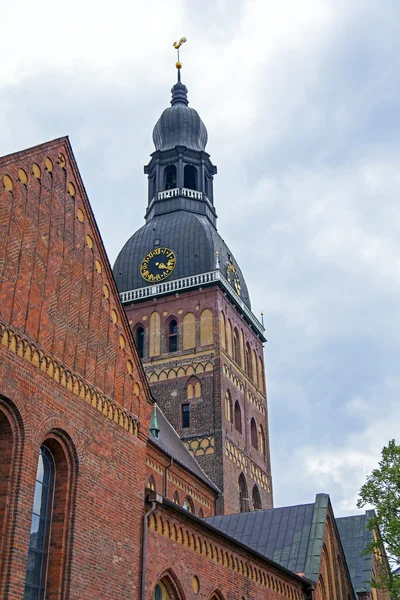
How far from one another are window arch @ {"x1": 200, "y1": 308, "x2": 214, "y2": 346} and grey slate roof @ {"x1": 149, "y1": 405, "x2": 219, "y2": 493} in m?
5.27

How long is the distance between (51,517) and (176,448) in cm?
2494

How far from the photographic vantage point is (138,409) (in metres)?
20.1

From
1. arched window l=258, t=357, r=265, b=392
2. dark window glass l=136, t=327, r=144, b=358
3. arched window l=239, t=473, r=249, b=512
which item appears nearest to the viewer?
arched window l=239, t=473, r=249, b=512

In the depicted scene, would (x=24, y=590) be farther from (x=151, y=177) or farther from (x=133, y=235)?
(x=151, y=177)

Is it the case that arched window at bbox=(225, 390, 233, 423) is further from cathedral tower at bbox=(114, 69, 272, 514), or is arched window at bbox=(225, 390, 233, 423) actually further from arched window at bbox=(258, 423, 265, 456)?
arched window at bbox=(258, 423, 265, 456)

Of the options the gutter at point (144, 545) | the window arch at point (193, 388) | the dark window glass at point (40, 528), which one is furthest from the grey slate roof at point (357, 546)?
the dark window glass at point (40, 528)

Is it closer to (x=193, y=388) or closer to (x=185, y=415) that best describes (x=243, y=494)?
(x=185, y=415)

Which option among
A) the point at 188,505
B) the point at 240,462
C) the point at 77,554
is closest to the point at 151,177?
the point at 240,462

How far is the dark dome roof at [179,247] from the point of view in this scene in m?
49.2

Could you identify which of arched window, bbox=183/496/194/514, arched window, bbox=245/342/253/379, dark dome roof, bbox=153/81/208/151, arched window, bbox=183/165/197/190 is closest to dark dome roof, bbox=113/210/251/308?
arched window, bbox=245/342/253/379

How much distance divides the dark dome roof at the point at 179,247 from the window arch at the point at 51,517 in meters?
32.2

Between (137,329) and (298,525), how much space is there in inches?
815

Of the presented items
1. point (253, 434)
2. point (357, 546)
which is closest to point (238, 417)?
point (253, 434)

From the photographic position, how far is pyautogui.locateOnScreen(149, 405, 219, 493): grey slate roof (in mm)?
38062
